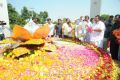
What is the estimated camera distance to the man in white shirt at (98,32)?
7.86m

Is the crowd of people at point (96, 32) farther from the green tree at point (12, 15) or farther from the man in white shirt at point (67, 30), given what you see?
the green tree at point (12, 15)

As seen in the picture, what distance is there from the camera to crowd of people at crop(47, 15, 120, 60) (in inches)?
309

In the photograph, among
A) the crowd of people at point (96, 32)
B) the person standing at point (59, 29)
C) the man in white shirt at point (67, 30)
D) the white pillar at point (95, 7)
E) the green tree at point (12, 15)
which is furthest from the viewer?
the green tree at point (12, 15)

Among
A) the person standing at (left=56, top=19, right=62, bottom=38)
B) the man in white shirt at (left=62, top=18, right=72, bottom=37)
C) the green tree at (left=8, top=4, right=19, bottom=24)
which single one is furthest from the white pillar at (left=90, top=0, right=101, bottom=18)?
the green tree at (left=8, top=4, right=19, bottom=24)

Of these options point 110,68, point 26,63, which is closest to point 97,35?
point 110,68

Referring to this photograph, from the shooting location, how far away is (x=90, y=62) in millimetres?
4230

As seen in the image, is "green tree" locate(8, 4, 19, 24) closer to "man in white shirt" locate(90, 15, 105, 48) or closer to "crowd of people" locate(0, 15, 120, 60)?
"crowd of people" locate(0, 15, 120, 60)

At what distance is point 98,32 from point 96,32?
0.07 m

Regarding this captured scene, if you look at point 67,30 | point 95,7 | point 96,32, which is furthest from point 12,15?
point 96,32

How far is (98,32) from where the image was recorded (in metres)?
7.98

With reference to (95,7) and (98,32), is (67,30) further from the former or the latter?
(95,7)

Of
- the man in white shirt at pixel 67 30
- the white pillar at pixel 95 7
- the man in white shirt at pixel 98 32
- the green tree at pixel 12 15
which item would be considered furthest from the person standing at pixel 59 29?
the green tree at pixel 12 15

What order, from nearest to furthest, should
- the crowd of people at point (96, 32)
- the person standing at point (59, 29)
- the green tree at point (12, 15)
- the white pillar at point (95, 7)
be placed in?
the crowd of people at point (96, 32) → the person standing at point (59, 29) → the white pillar at point (95, 7) → the green tree at point (12, 15)

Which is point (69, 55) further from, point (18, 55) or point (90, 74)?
point (18, 55)
